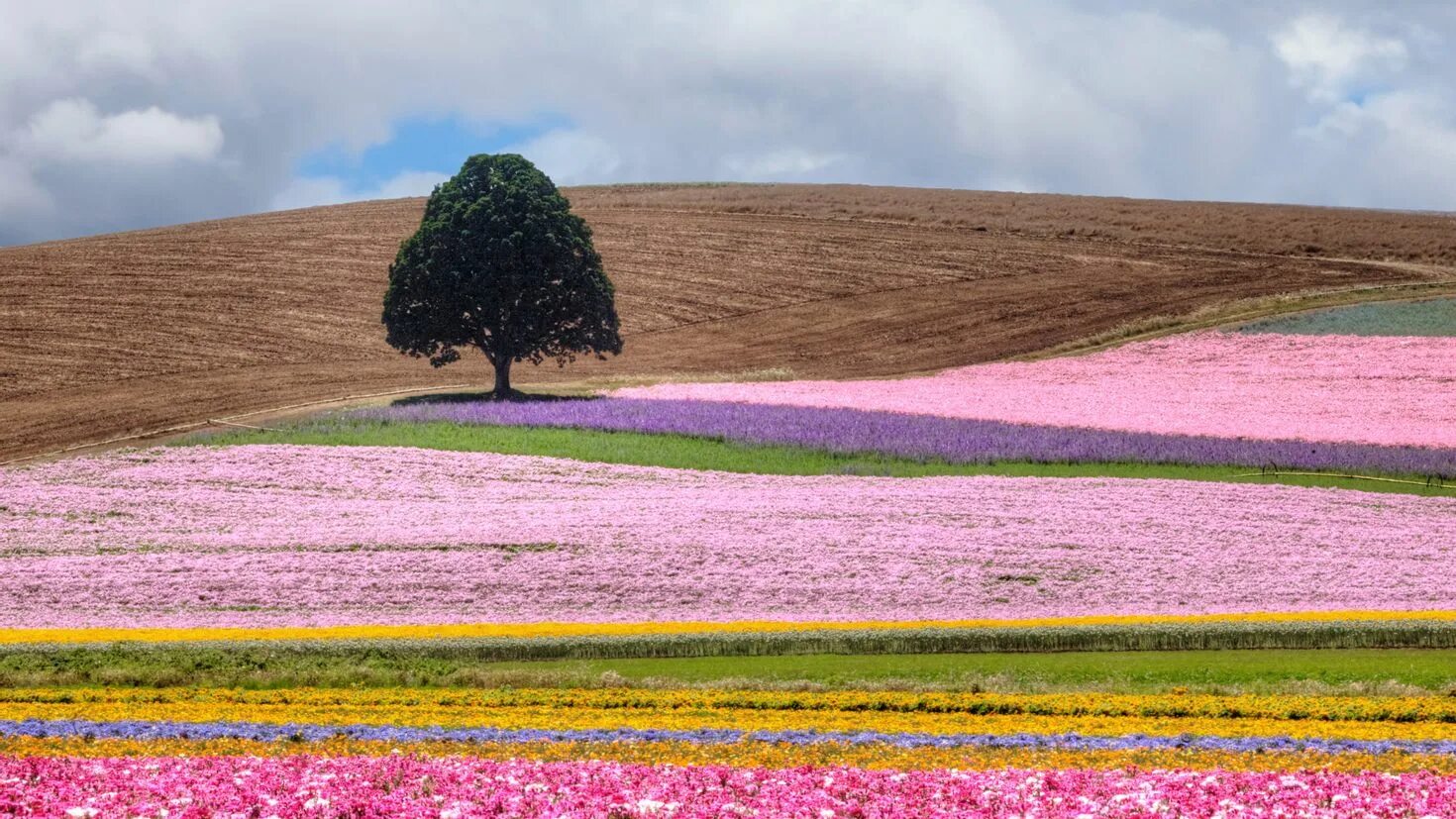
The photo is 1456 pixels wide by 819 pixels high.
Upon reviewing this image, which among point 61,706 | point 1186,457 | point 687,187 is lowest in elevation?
point 61,706

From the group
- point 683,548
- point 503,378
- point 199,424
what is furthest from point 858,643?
point 503,378

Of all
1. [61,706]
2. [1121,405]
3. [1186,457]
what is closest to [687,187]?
[1121,405]

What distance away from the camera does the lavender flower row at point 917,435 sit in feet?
121

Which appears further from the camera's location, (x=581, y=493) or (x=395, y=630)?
(x=581, y=493)

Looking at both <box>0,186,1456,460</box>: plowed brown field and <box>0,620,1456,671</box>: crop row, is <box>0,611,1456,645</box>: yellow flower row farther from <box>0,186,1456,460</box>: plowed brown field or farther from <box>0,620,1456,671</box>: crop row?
<box>0,186,1456,460</box>: plowed brown field

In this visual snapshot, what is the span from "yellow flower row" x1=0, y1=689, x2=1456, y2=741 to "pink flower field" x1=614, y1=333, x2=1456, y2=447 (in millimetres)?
23837

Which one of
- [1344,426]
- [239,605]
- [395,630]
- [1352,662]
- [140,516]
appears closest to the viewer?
[1352,662]

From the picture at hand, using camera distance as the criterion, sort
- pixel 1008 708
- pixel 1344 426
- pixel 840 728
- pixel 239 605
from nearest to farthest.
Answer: pixel 840 728, pixel 1008 708, pixel 239 605, pixel 1344 426

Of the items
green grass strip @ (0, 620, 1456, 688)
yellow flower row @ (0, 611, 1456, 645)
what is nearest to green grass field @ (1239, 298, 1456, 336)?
yellow flower row @ (0, 611, 1456, 645)

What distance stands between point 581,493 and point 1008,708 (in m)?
18.8

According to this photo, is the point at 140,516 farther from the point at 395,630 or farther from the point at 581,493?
the point at 395,630

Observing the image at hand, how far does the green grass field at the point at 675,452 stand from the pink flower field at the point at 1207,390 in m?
4.40

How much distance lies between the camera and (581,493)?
35.1m

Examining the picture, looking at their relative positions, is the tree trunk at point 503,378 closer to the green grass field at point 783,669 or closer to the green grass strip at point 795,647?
the green grass strip at point 795,647
